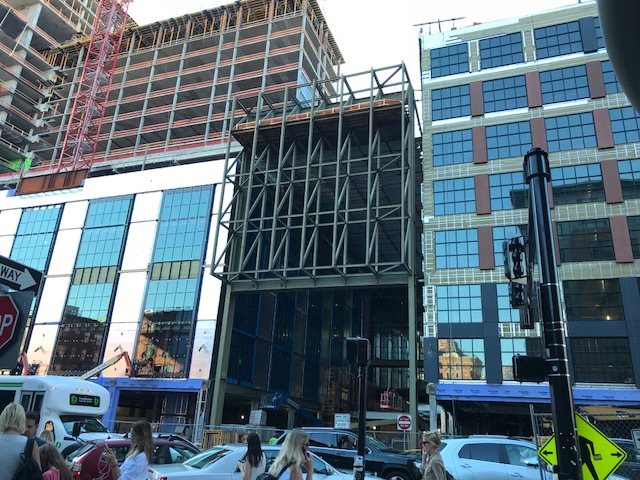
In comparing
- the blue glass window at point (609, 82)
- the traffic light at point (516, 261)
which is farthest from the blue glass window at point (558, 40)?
the traffic light at point (516, 261)

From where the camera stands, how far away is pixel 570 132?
33344 millimetres

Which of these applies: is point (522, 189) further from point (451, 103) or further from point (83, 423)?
point (83, 423)

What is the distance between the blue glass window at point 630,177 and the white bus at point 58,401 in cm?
2993

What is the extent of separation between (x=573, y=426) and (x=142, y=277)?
3917cm

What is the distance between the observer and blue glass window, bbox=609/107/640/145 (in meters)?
32.0

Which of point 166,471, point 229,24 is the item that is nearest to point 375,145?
point 166,471

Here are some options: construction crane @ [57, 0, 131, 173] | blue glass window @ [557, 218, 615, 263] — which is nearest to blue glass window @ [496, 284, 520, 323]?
blue glass window @ [557, 218, 615, 263]

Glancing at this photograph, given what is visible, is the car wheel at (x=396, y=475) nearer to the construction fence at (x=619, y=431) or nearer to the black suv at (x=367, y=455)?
the black suv at (x=367, y=455)

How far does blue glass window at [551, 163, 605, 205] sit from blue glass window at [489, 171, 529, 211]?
1907 mm

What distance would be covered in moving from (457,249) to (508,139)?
26.8 feet

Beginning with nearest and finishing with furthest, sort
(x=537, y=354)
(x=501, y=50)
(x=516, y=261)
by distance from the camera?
(x=516, y=261)
(x=537, y=354)
(x=501, y=50)

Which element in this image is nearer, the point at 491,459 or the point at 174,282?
the point at 491,459

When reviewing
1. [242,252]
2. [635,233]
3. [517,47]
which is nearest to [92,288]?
[242,252]

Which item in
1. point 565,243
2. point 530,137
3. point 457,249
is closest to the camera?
point 565,243
